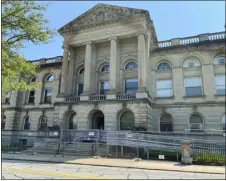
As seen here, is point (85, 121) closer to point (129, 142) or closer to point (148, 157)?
point (129, 142)

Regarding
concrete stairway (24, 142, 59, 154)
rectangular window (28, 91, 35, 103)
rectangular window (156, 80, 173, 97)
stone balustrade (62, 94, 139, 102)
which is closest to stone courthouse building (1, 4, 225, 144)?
rectangular window (156, 80, 173, 97)

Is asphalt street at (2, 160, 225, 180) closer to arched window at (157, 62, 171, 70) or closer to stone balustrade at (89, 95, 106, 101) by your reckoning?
stone balustrade at (89, 95, 106, 101)

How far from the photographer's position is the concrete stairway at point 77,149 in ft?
64.0

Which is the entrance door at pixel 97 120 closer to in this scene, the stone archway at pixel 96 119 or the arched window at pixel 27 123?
the stone archway at pixel 96 119

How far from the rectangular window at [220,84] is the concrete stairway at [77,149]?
16133mm

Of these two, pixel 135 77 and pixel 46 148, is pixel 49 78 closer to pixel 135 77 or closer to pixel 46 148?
pixel 135 77

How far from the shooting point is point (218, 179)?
33.8 feet

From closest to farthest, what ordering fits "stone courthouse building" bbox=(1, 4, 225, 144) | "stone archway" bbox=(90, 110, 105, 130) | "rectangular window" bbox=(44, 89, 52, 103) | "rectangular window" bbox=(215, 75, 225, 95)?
"stone courthouse building" bbox=(1, 4, 225, 144) < "rectangular window" bbox=(215, 75, 225, 95) < "stone archway" bbox=(90, 110, 105, 130) < "rectangular window" bbox=(44, 89, 52, 103)

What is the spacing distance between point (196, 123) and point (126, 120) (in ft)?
26.9

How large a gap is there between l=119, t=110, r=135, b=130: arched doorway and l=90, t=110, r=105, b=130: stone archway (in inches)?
119

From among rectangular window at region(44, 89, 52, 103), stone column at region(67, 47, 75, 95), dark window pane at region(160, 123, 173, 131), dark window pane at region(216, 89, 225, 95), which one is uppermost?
stone column at region(67, 47, 75, 95)

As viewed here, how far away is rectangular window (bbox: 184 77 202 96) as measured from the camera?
2538 cm

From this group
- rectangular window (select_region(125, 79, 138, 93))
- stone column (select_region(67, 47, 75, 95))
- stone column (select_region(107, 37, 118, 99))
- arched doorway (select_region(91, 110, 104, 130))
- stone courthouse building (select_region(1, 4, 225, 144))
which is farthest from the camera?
stone column (select_region(67, 47, 75, 95))

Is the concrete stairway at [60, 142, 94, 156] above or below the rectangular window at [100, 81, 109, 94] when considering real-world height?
below
